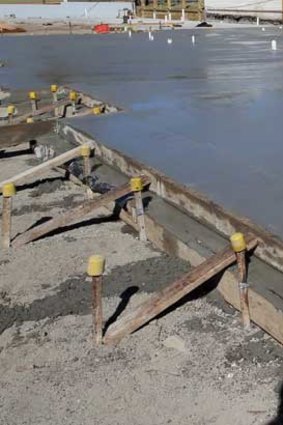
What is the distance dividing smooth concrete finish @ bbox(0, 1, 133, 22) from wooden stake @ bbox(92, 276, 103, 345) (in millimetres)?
48089

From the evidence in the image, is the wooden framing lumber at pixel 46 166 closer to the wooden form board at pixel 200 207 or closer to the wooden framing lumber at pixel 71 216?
the wooden form board at pixel 200 207

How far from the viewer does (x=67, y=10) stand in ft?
167

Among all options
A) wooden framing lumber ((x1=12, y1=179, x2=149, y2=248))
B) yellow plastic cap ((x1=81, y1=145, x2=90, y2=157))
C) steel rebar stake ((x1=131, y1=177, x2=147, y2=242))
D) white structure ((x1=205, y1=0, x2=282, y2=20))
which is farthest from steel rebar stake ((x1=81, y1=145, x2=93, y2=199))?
white structure ((x1=205, y1=0, x2=282, y2=20))

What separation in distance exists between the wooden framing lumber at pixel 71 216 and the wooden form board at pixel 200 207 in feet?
1.05

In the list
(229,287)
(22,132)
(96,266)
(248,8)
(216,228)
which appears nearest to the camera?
(96,266)

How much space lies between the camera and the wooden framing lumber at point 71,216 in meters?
5.38

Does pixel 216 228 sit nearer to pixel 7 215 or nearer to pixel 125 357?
pixel 125 357

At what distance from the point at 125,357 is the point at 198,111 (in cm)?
491

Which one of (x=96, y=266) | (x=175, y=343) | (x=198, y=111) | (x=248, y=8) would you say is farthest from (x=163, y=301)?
(x=248, y=8)

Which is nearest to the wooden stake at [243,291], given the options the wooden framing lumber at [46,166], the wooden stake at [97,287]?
the wooden stake at [97,287]

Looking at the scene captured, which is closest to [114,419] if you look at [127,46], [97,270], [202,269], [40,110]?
[97,270]

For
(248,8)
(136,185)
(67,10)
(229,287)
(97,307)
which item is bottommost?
(229,287)

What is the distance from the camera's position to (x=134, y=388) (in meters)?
3.34

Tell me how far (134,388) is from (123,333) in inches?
18.1
